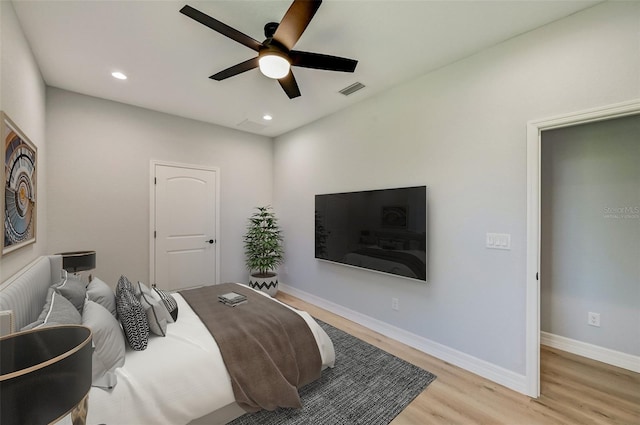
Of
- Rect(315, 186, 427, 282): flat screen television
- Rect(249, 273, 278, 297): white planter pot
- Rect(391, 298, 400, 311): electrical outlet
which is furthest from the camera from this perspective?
Rect(249, 273, 278, 297): white planter pot

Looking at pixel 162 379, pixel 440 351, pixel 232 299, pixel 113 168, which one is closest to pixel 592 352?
pixel 440 351

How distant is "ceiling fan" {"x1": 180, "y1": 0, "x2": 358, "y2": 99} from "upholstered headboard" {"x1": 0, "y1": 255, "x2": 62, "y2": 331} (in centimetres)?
183

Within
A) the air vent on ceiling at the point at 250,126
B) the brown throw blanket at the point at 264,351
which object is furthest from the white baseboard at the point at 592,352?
the air vent on ceiling at the point at 250,126

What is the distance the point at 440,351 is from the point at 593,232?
197 centimetres

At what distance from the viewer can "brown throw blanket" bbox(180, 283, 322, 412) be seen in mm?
1723

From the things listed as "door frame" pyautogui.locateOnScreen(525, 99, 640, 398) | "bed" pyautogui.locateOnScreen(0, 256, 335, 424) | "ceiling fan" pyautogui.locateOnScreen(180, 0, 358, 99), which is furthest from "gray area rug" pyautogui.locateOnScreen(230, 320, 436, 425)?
"ceiling fan" pyautogui.locateOnScreen(180, 0, 358, 99)

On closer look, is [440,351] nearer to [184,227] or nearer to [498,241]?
[498,241]

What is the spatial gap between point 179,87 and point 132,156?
1.29m

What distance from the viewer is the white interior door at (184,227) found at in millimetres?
3828

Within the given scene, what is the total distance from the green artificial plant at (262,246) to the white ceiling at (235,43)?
2.08 m

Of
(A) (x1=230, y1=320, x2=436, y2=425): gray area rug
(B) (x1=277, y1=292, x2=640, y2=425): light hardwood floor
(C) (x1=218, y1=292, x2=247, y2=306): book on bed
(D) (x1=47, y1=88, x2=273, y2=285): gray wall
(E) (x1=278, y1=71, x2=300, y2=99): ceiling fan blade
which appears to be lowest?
(B) (x1=277, y1=292, x2=640, y2=425): light hardwood floor

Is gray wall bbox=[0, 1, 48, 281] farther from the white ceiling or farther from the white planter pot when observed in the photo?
the white planter pot

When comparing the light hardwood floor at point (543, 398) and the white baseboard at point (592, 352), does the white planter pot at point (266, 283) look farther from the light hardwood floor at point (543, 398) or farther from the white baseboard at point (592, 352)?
the white baseboard at point (592, 352)

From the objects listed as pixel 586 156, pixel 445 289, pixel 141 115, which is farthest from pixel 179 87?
pixel 586 156
